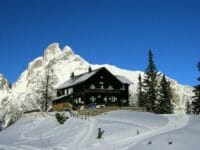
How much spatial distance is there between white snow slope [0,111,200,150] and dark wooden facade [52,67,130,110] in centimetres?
1508

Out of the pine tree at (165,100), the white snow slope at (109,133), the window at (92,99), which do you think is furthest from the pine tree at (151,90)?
the white snow slope at (109,133)

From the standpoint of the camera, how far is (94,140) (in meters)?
44.1

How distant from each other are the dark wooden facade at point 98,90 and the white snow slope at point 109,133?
1508 centimetres

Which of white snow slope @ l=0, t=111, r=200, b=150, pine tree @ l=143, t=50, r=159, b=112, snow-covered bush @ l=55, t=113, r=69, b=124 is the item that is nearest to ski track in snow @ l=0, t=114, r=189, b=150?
white snow slope @ l=0, t=111, r=200, b=150

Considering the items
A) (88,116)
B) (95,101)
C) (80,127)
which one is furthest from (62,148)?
(95,101)

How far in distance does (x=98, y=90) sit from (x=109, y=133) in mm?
36959

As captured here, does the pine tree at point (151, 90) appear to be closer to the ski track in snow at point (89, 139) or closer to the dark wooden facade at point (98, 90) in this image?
the dark wooden facade at point (98, 90)

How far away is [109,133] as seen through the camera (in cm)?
4678

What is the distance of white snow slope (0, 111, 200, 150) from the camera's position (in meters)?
36.6

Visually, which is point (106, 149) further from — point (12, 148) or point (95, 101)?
point (95, 101)

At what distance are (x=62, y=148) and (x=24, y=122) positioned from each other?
1228 inches

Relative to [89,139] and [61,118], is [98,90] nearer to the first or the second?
[61,118]

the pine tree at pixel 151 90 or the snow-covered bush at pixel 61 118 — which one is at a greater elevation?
the pine tree at pixel 151 90

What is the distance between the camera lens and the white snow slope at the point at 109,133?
36594mm
